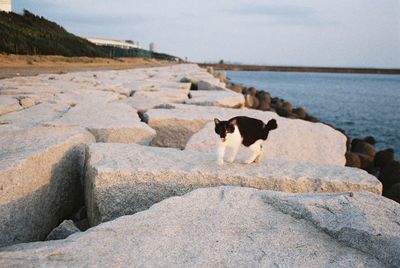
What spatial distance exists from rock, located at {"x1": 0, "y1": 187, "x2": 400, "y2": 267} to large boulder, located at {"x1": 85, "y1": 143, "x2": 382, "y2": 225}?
0.30 metres

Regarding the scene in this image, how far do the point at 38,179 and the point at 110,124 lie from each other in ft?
3.46

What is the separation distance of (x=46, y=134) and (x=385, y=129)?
435 inches

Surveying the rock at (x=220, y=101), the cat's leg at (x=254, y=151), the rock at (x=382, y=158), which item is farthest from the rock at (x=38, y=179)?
the rock at (x=382, y=158)

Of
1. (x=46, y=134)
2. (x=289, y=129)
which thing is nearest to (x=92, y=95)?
(x=46, y=134)

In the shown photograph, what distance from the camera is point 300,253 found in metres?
1.37

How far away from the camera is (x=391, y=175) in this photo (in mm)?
4500

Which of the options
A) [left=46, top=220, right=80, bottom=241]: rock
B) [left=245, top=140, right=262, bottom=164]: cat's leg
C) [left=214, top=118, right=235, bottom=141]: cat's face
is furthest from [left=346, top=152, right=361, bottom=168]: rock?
[left=46, top=220, right=80, bottom=241]: rock

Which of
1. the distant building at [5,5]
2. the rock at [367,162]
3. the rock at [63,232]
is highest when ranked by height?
the distant building at [5,5]

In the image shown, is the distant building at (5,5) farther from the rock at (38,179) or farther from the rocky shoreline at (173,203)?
the rock at (38,179)

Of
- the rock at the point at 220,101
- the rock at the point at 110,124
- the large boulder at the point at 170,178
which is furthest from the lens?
the rock at the point at 220,101

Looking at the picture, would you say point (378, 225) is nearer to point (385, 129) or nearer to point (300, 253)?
point (300, 253)

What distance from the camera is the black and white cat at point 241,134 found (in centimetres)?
220

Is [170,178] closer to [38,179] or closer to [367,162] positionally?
[38,179]

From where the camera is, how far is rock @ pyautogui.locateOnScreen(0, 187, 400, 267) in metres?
1.28
